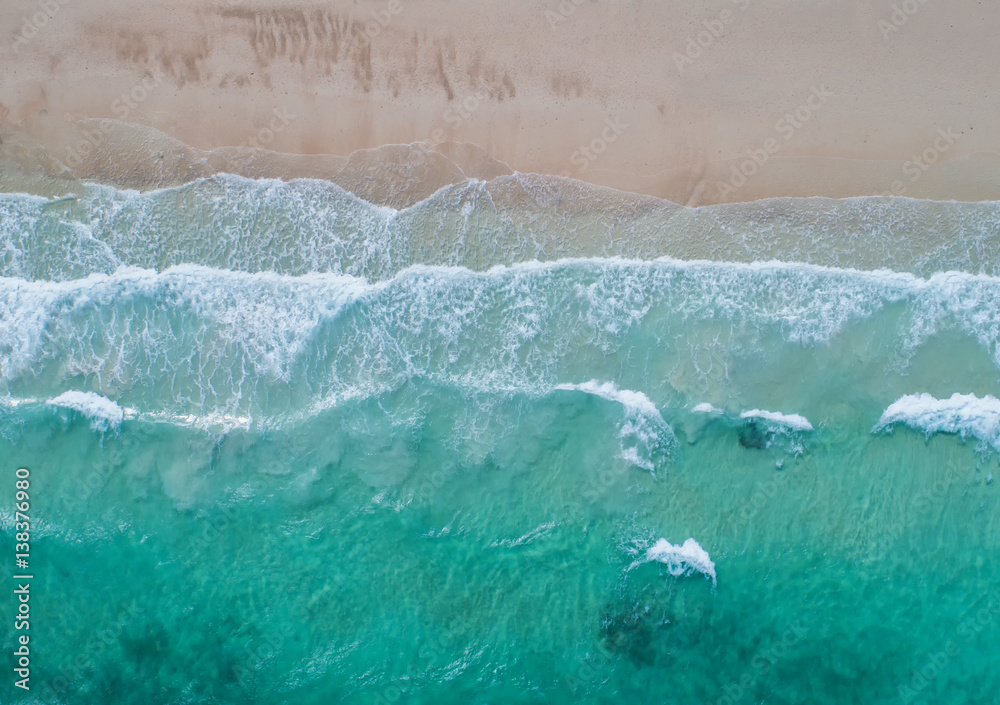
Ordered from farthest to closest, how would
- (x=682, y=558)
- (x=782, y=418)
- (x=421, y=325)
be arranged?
(x=421, y=325) < (x=782, y=418) < (x=682, y=558)

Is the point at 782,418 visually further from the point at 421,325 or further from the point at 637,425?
the point at 421,325

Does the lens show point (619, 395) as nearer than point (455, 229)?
Yes

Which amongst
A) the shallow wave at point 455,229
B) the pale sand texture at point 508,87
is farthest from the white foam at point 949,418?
the pale sand texture at point 508,87

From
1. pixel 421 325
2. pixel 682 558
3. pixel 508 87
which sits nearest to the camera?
pixel 682 558

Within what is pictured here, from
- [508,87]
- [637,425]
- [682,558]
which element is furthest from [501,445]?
[508,87]

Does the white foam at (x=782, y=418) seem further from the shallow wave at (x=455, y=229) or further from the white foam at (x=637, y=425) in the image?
the shallow wave at (x=455, y=229)

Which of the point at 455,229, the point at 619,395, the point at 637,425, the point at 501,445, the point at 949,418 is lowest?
the point at 501,445

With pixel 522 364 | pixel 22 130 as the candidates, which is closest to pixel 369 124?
pixel 522 364
